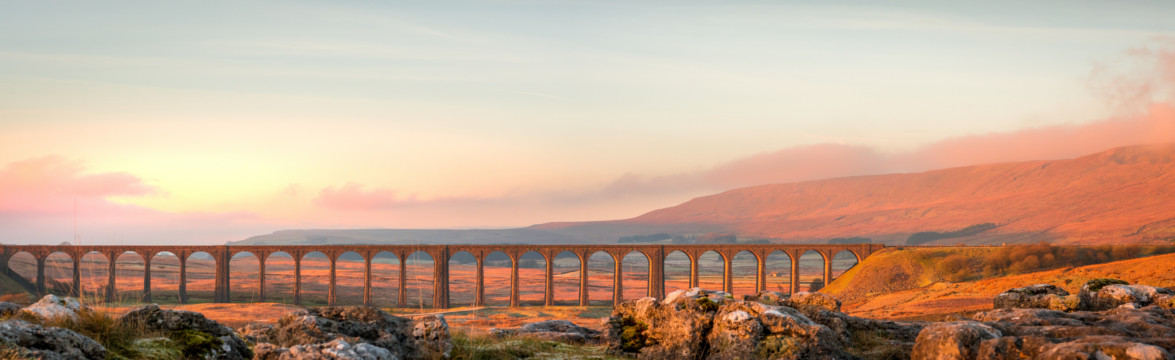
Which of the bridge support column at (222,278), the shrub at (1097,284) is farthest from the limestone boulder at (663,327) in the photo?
the bridge support column at (222,278)

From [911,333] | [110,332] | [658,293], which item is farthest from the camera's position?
[658,293]

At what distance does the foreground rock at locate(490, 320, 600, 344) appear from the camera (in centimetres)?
1850

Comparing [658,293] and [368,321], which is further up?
[368,321]

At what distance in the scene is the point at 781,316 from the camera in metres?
14.0

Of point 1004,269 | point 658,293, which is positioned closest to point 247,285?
point 658,293

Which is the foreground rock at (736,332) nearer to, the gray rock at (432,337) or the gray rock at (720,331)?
the gray rock at (720,331)

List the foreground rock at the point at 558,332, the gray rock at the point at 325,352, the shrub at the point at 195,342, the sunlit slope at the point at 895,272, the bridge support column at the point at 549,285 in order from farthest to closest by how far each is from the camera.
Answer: the bridge support column at the point at 549,285 → the sunlit slope at the point at 895,272 → the foreground rock at the point at 558,332 → the shrub at the point at 195,342 → the gray rock at the point at 325,352

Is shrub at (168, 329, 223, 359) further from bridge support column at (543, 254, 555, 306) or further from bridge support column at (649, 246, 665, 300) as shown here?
bridge support column at (649, 246, 665, 300)

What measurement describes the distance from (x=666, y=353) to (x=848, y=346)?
3521mm

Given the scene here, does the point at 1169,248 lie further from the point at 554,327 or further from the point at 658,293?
the point at 554,327

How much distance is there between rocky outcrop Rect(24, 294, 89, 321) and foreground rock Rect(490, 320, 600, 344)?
8755 mm

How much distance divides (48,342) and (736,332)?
9.90 meters

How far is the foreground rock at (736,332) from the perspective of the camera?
13.8 metres

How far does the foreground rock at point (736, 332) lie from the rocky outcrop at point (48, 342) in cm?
886
